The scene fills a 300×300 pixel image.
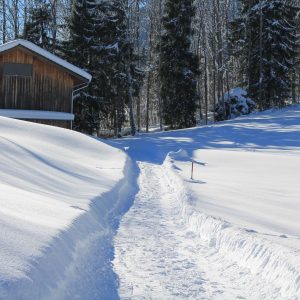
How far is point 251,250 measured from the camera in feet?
18.3

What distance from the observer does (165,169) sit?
14906mm

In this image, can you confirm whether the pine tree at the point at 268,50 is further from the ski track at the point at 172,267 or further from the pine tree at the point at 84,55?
the ski track at the point at 172,267

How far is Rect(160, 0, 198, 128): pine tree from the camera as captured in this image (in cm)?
3362

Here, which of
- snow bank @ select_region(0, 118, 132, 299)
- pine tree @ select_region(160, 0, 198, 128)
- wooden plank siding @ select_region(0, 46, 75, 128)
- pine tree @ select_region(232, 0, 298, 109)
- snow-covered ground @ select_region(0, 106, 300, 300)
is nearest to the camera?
snow bank @ select_region(0, 118, 132, 299)

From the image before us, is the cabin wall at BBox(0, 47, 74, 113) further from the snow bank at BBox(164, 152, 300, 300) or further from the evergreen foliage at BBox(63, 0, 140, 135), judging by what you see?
the snow bank at BBox(164, 152, 300, 300)

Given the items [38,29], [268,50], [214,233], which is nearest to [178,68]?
[268,50]

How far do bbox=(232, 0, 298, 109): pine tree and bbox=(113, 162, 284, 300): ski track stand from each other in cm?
2793

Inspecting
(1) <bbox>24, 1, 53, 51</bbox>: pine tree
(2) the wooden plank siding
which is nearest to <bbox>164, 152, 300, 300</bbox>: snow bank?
(2) the wooden plank siding

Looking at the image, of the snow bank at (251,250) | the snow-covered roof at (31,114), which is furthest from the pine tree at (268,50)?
the snow bank at (251,250)

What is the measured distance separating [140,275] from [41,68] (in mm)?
17682

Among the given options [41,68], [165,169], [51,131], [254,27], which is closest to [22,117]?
[41,68]

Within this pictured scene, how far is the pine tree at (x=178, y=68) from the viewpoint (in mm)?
33625

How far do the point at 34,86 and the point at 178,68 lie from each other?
15.2 meters

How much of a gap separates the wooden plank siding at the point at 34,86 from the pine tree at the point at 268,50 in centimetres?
1759
